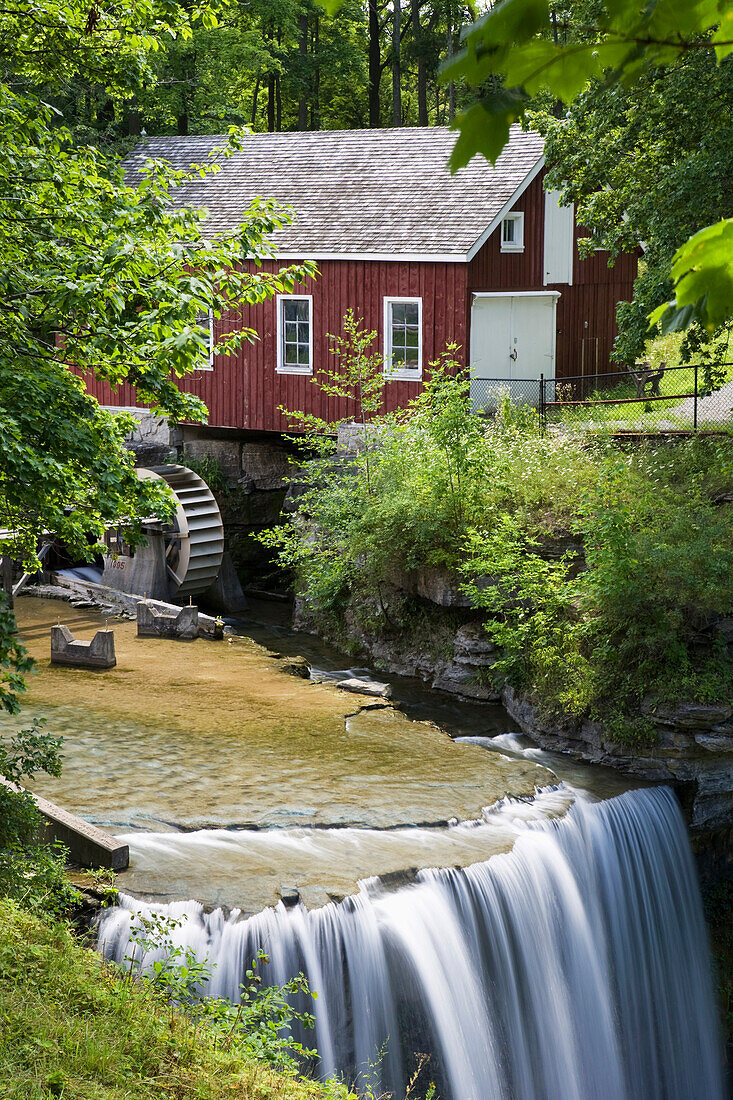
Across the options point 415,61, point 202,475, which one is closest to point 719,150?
point 202,475

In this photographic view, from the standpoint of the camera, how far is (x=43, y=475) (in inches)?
261

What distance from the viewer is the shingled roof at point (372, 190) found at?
18703 millimetres

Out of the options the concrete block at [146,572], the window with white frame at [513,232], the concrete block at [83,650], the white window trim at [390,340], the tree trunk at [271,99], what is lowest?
the concrete block at [83,650]

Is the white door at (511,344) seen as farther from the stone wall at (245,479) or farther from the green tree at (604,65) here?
the green tree at (604,65)

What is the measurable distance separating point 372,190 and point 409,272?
272 cm

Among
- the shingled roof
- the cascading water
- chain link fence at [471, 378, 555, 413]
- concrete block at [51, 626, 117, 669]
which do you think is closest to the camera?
the cascading water

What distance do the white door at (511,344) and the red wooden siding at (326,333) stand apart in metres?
0.68

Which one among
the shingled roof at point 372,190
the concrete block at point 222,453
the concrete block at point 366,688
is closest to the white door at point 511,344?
the shingled roof at point 372,190

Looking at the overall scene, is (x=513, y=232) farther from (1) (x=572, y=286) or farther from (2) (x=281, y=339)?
(2) (x=281, y=339)

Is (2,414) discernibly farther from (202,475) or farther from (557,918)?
(202,475)

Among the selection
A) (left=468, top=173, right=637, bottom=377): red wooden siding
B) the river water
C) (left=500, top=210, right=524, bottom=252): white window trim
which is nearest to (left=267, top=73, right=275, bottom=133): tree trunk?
(left=468, top=173, right=637, bottom=377): red wooden siding

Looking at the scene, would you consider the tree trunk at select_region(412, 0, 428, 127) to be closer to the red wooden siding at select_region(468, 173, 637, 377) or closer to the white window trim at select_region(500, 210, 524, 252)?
the red wooden siding at select_region(468, 173, 637, 377)

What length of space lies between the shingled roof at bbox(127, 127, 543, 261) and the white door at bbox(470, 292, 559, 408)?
1.53m

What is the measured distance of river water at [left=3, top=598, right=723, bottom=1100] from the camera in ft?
26.3
